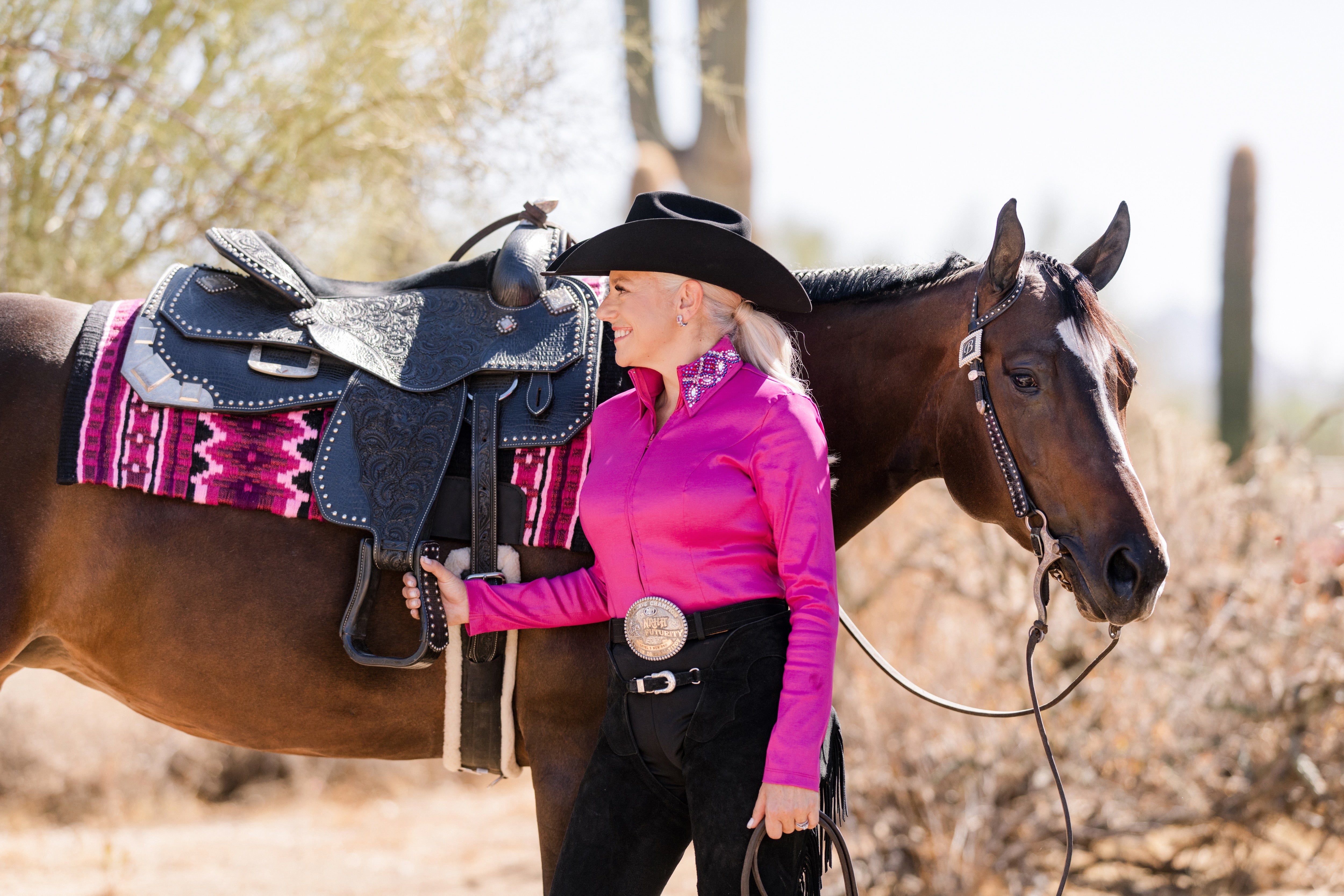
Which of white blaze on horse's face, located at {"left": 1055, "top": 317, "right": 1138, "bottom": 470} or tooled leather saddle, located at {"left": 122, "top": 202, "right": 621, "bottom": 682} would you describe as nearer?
white blaze on horse's face, located at {"left": 1055, "top": 317, "right": 1138, "bottom": 470}

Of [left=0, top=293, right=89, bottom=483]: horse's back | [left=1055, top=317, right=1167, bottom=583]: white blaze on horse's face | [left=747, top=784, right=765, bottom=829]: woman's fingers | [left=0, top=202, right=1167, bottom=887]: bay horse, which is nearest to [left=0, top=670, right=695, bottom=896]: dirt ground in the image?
[left=0, top=202, right=1167, bottom=887]: bay horse

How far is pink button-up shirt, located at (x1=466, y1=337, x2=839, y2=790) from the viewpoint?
5.56 ft

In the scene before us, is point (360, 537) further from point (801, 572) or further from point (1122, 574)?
point (1122, 574)

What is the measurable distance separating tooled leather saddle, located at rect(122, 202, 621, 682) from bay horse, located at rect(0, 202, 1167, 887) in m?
0.12

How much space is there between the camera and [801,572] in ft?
5.69

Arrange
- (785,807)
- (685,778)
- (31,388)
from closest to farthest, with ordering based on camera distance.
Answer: (785,807) < (685,778) < (31,388)

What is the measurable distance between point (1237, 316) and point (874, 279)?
934 cm

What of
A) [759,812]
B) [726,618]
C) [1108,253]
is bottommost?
[759,812]

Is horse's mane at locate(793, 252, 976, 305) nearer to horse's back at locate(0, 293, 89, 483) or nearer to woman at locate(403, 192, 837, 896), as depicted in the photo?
woman at locate(403, 192, 837, 896)

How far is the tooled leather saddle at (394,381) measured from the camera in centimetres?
216

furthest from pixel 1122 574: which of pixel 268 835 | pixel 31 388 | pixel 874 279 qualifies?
pixel 268 835

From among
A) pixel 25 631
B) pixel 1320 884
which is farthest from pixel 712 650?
pixel 1320 884

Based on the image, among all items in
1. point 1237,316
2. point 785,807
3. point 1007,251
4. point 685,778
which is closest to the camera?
point 785,807

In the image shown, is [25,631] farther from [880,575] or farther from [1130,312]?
[1130,312]
